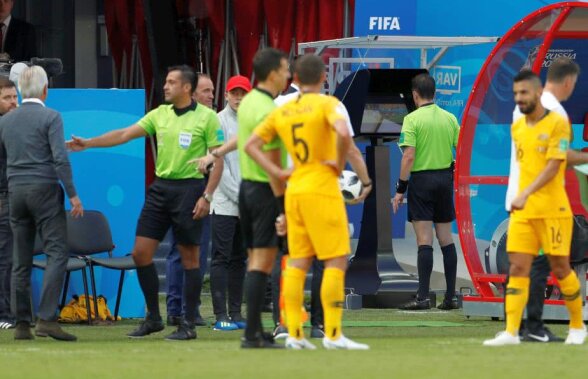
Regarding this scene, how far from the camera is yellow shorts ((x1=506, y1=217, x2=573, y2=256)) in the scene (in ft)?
34.6

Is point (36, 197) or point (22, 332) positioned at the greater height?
point (36, 197)

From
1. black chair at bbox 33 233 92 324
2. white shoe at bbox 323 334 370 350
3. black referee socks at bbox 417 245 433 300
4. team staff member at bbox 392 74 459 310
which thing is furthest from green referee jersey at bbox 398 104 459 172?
white shoe at bbox 323 334 370 350

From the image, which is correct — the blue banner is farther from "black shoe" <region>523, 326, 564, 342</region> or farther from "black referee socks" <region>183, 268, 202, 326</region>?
"black shoe" <region>523, 326, 564, 342</region>

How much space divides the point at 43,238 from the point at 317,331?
83.7 inches

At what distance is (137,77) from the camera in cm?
2088

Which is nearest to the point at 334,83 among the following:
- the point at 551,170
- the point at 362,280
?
the point at 362,280

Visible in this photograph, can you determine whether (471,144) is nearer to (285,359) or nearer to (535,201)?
(535,201)

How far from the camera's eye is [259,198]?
34.1ft

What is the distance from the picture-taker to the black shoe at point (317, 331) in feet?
37.8

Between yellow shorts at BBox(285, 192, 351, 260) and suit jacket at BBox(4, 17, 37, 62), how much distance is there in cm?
792

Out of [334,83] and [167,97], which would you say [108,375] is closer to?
[167,97]

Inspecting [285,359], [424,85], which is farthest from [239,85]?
[285,359]

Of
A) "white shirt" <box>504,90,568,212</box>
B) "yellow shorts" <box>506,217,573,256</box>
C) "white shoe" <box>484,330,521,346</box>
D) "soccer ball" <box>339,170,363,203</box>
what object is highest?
"white shirt" <box>504,90,568,212</box>

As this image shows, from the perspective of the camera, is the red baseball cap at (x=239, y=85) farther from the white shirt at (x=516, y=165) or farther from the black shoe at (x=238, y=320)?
the white shirt at (x=516, y=165)
